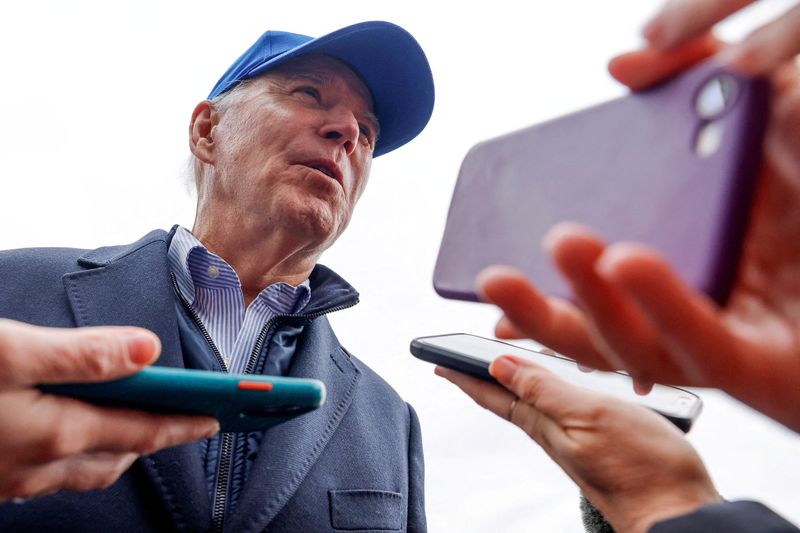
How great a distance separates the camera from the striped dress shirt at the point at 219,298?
177 cm

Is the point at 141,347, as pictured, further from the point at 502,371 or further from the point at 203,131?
the point at 203,131

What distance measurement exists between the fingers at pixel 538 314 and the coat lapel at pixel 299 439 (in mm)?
998

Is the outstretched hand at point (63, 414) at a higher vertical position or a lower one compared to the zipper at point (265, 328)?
higher

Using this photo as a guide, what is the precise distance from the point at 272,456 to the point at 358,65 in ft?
5.22

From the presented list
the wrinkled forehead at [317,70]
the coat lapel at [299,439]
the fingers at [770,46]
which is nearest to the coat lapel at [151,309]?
the coat lapel at [299,439]

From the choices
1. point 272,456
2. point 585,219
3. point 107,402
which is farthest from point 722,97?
point 272,456

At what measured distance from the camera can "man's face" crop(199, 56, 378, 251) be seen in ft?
6.58

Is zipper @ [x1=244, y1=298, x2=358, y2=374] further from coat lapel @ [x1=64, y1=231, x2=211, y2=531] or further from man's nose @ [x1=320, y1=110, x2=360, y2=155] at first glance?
man's nose @ [x1=320, y1=110, x2=360, y2=155]

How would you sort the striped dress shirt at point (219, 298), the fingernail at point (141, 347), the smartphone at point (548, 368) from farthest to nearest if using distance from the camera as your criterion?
the striped dress shirt at point (219, 298) < the smartphone at point (548, 368) < the fingernail at point (141, 347)

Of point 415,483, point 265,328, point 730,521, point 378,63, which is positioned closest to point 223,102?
point 378,63

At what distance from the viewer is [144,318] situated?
154 centimetres

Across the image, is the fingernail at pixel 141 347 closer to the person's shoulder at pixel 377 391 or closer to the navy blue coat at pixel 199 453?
the navy blue coat at pixel 199 453

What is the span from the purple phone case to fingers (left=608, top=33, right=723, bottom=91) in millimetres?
15

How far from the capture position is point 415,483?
6.49 ft
